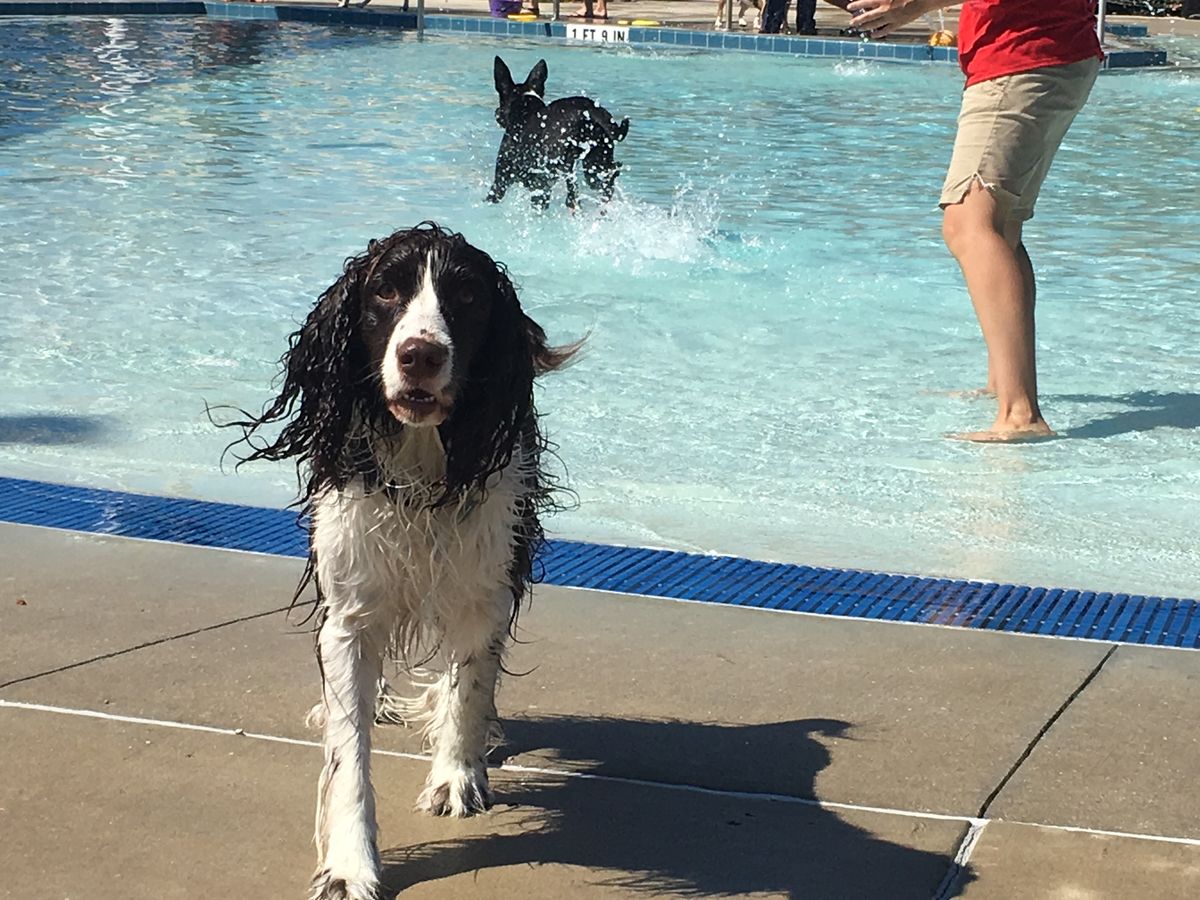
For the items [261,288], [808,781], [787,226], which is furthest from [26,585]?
[787,226]

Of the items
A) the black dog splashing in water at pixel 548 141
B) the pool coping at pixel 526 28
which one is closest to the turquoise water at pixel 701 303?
the black dog splashing in water at pixel 548 141

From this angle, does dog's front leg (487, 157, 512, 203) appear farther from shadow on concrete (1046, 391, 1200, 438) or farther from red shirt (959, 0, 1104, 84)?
red shirt (959, 0, 1104, 84)

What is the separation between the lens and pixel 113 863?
3021 millimetres

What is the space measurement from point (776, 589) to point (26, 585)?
194 cm

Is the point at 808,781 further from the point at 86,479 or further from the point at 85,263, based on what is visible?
the point at 85,263

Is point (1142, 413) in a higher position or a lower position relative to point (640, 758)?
lower

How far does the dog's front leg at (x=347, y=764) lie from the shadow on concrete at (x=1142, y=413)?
14.1 ft

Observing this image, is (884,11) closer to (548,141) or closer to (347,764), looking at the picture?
(347,764)

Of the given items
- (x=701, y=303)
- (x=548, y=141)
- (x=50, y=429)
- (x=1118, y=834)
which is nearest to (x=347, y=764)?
(x=1118, y=834)

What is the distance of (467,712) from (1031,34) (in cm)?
407

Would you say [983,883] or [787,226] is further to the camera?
[787,226]

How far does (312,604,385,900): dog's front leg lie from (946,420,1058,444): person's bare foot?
12.6ft

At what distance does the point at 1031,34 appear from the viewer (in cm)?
642

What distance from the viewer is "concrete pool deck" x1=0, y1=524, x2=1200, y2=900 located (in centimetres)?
304
